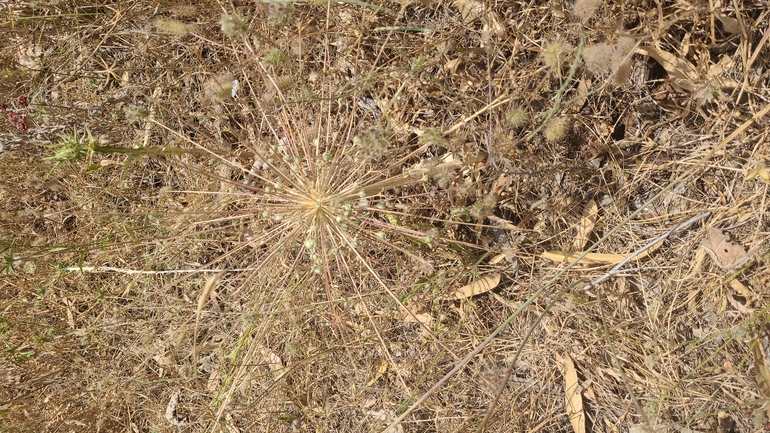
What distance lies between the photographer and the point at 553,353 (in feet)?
7.18

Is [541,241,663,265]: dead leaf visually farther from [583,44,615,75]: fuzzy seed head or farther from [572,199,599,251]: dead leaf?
[583,44,615,75]: fuzzy seed head

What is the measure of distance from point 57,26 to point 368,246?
1.95 m

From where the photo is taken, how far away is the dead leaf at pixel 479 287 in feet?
7.22

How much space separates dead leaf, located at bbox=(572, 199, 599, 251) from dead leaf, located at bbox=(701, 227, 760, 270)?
40 cm

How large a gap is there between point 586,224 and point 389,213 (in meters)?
0.79

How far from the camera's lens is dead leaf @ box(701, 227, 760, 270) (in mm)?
1927

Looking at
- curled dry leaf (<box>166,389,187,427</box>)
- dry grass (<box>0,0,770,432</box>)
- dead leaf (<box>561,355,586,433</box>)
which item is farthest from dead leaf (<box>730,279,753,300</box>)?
curled dry leaf (<box>166,389,187,427</box>)

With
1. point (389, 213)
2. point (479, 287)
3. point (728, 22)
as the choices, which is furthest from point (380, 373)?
point (728, 22)

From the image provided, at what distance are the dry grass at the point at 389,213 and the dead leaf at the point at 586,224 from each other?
2 cm

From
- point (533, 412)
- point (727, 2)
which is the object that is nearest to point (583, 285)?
point (533, 412)

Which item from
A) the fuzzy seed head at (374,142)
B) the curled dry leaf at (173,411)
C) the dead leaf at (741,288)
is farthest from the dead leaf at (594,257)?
the curled dry leaf at (173,411)

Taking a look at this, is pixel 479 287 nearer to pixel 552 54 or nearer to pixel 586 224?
pixel 586 224

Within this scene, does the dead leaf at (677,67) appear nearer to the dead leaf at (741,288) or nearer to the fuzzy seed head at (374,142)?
the dead leaf at (741,288)

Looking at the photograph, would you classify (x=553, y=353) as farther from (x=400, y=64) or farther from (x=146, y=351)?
(x=146, y=351)
